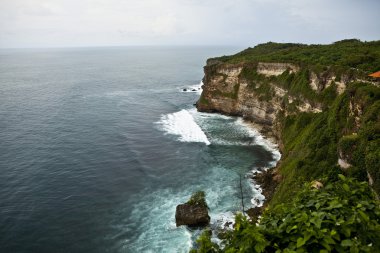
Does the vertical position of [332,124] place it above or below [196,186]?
above

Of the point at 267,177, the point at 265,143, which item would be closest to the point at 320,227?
the point at 267,177

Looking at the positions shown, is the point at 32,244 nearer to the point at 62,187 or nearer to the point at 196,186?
the point at 62,187

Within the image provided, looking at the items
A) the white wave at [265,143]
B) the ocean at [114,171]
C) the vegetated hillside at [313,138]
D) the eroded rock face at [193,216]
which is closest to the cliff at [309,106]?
the vegetated hillside at [313,138]

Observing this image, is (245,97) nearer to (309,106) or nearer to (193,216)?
(309,106)

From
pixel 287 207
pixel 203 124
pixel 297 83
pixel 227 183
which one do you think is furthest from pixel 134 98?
pixel 287 207

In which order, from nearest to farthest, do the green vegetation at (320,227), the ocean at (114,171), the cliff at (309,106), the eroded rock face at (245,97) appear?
1. the green vegetation at (320,227)
2. the cliff at (309,106)
3. the ocean at (114,171)
4. the eroded rock face at (245,97)

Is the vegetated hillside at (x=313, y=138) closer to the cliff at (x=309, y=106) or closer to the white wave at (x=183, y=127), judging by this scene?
the cliff at (x=309, y=106)
